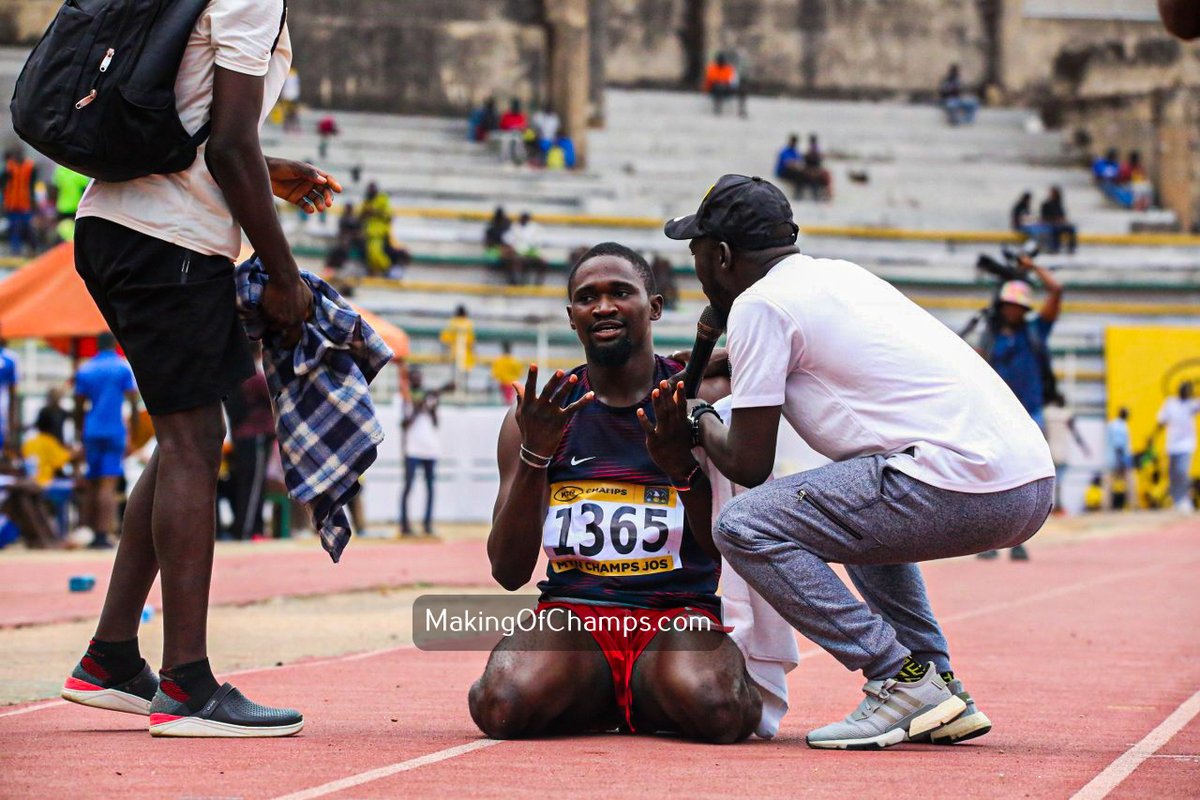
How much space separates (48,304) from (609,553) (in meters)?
11.5

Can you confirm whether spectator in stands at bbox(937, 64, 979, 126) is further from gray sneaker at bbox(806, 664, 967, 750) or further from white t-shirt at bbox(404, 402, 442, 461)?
gray sneaker at bbox(806, 664, 967, 750)

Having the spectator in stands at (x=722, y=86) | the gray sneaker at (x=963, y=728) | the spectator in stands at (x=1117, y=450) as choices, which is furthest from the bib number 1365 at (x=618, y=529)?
the spectator in stands at (x=722, y=86)

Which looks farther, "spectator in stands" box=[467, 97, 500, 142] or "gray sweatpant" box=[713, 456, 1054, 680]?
"spectator in stands" box=[467, 97, 500, 142]

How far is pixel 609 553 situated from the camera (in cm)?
538

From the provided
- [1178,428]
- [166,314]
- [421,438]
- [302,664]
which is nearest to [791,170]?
[1178,428]

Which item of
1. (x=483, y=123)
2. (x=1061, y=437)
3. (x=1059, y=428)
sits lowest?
(x=1061, y=437)

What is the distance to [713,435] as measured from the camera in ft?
16.6

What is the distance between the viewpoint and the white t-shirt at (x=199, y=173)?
495 centimetres

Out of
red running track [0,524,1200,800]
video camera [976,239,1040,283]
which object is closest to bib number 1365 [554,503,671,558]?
red running track [0,524,1200,800]

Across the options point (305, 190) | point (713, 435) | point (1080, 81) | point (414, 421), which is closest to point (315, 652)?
point (305, 190)

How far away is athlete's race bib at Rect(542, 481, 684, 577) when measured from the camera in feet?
17.6

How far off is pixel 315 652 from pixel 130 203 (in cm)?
354

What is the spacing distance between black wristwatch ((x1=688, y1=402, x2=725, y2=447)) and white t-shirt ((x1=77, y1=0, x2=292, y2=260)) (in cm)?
134

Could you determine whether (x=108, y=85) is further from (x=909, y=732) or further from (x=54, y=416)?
(x=54, y=416)
